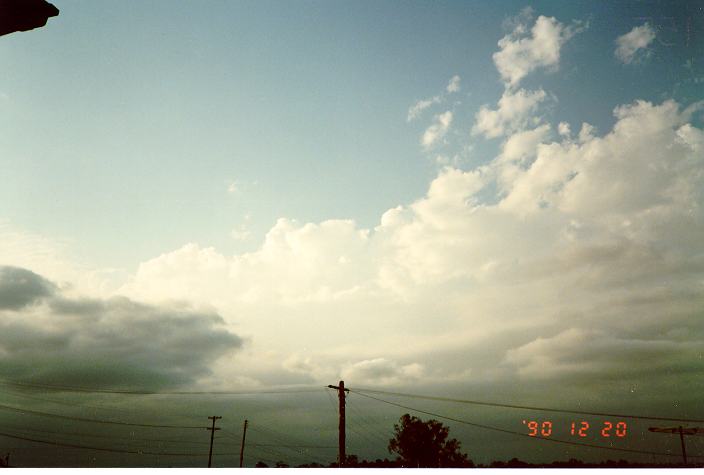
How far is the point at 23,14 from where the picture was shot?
85.4 inches

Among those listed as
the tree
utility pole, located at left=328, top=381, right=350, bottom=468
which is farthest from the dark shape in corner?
the tree

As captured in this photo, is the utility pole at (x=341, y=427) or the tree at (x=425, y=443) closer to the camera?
the utility pole at (x=341, y=427)

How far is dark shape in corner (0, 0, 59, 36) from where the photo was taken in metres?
2.11

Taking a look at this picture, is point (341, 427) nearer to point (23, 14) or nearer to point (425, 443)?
point (23, 14)

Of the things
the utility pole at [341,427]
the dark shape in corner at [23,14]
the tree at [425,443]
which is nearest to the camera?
the dark shape in corner at [23,14]

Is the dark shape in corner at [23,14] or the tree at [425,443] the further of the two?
the tree at [425,443]

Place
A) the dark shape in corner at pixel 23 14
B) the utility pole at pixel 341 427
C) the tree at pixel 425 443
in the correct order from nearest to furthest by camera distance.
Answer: the dark shape in corner at pixel 23 14, the utility pole at pixel 341 427, the tree at pixel 425 443

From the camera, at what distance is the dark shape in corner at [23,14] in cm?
211

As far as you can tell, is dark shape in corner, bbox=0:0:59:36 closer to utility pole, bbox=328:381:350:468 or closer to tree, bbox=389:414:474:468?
utility pole, bbox=328:381:350:468

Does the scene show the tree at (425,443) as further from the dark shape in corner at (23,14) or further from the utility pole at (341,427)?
the dark shape in corner at (23,14)

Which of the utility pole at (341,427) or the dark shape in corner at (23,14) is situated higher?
the dark shape in corner at (23,14)

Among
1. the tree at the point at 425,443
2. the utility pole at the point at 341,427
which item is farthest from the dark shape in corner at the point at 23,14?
the tree at the point at 425,443

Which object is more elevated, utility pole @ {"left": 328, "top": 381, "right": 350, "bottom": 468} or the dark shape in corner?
the dark shape in corner

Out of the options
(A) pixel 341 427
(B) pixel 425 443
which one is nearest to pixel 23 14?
(A) pixel 341 427
